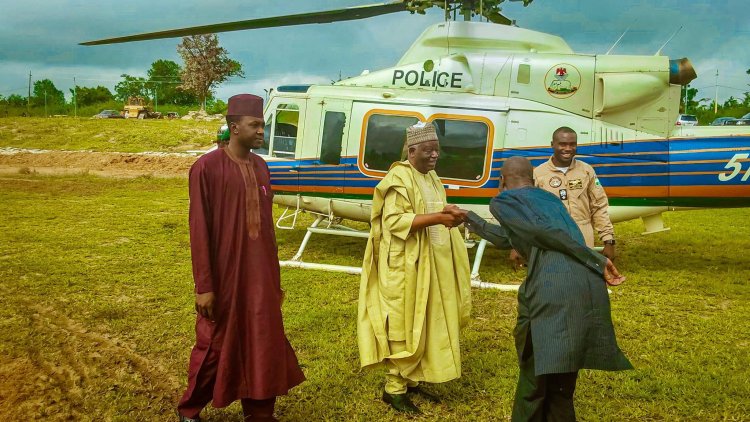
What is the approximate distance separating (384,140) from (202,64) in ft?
161

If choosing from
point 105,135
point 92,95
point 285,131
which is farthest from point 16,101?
point 285,131

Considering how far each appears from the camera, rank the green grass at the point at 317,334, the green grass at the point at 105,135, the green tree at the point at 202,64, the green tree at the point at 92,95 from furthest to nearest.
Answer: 1. the green tree at the point at 92,95
2. the green tree at the point at 202,64
3. the green grass at the point at 105,135
4. the green grass at the point at 317,334

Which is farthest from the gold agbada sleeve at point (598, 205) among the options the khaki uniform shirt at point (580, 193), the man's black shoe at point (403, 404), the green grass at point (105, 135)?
the green grass at point (105, 135)

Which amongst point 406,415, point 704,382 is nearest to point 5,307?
point 406,415

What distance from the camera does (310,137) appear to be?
26.0 ft

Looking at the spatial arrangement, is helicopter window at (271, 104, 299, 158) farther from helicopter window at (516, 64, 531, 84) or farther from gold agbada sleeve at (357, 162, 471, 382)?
gold agbada sleeve at (357, 162, 471, 382)

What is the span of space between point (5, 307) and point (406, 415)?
4704 mm

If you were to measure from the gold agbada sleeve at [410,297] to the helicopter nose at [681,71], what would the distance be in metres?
5.02

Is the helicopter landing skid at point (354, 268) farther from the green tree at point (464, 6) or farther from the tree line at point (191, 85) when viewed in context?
the tree line at point (191, 85)

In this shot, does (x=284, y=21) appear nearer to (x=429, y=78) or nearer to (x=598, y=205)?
(x=429, y=78)

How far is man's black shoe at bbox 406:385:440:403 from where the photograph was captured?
3926 mm

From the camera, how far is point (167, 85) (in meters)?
71.4

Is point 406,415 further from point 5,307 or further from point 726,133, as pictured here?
point 726,133

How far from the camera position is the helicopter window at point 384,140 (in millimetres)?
7512
